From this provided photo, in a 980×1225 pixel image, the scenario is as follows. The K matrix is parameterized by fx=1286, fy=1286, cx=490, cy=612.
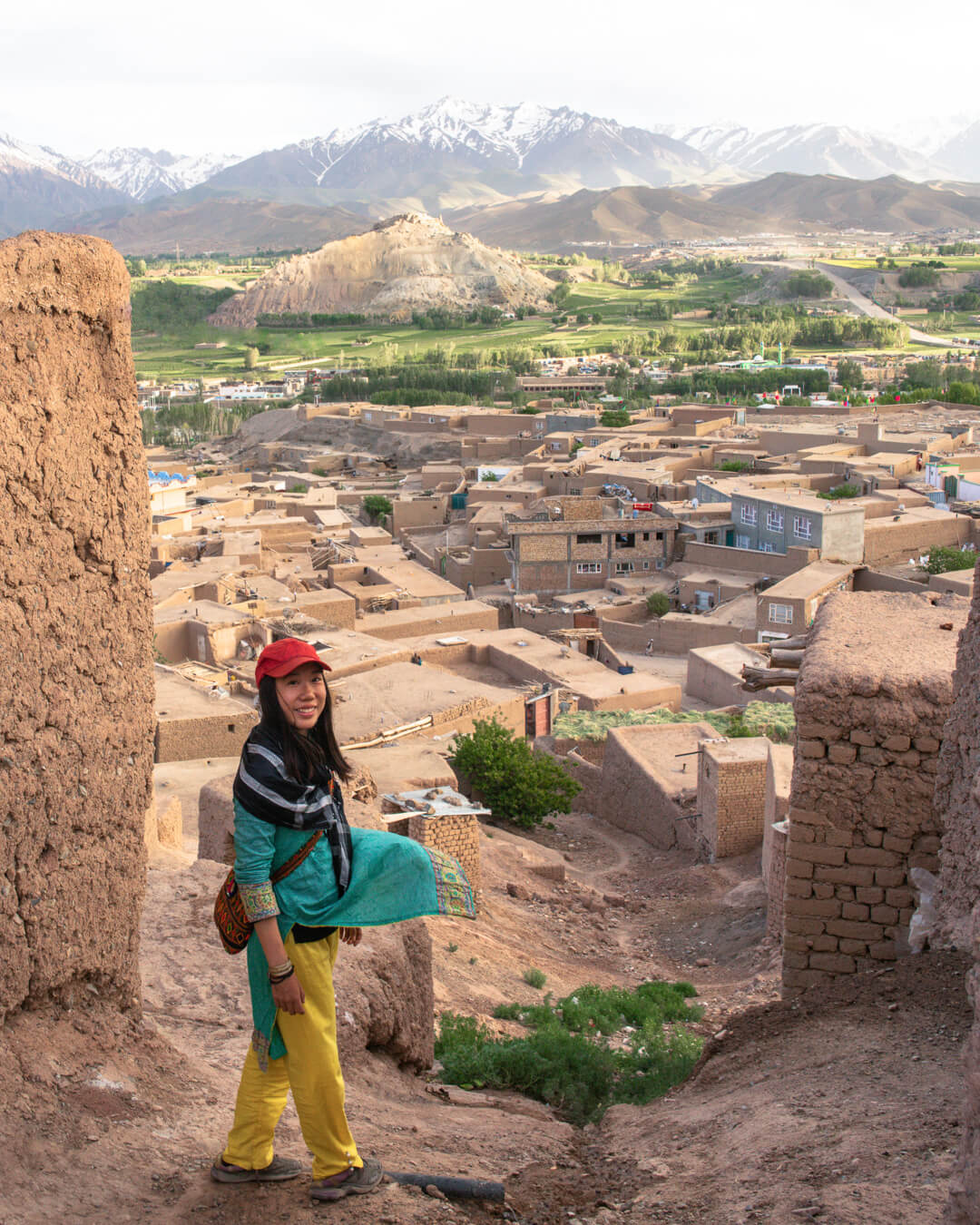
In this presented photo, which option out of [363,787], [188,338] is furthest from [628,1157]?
[188,338]

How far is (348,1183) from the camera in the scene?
328cm

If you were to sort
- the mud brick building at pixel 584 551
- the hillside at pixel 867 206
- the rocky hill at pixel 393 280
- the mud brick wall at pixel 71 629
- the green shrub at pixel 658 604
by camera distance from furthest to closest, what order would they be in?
the hillside at pixel 867 206
the rocky hill at pixel 393 280
the mud brick building at pixel 584 551
the green shrub at pixel 658 604
the mud brick wall at pixel 71 629

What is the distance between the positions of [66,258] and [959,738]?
333 centimetres

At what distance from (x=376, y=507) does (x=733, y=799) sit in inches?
1072

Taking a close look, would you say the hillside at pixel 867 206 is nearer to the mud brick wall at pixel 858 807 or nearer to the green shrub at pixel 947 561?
the green shrub at pixel 947 561

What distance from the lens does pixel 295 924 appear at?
130 inches

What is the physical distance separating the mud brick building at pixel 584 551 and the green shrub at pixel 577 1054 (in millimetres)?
20375

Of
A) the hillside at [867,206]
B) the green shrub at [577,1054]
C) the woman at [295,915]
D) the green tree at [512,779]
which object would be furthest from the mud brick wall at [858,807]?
the hillside at [867,206]

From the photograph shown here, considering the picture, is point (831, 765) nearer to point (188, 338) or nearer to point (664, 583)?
point (664, 583)

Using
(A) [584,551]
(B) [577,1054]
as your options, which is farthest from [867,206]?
(B) [577,1054]

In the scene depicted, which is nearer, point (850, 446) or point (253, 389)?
point (850, 446)

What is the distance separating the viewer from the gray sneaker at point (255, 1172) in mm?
3260

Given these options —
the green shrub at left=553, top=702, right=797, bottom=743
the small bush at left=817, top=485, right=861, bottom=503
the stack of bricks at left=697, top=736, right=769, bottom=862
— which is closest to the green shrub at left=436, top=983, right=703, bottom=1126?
the stack of bricks at left=697, top=736, right=769, bottom=862

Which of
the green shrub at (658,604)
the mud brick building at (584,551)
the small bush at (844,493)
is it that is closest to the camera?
the green shrub at (658,604)
